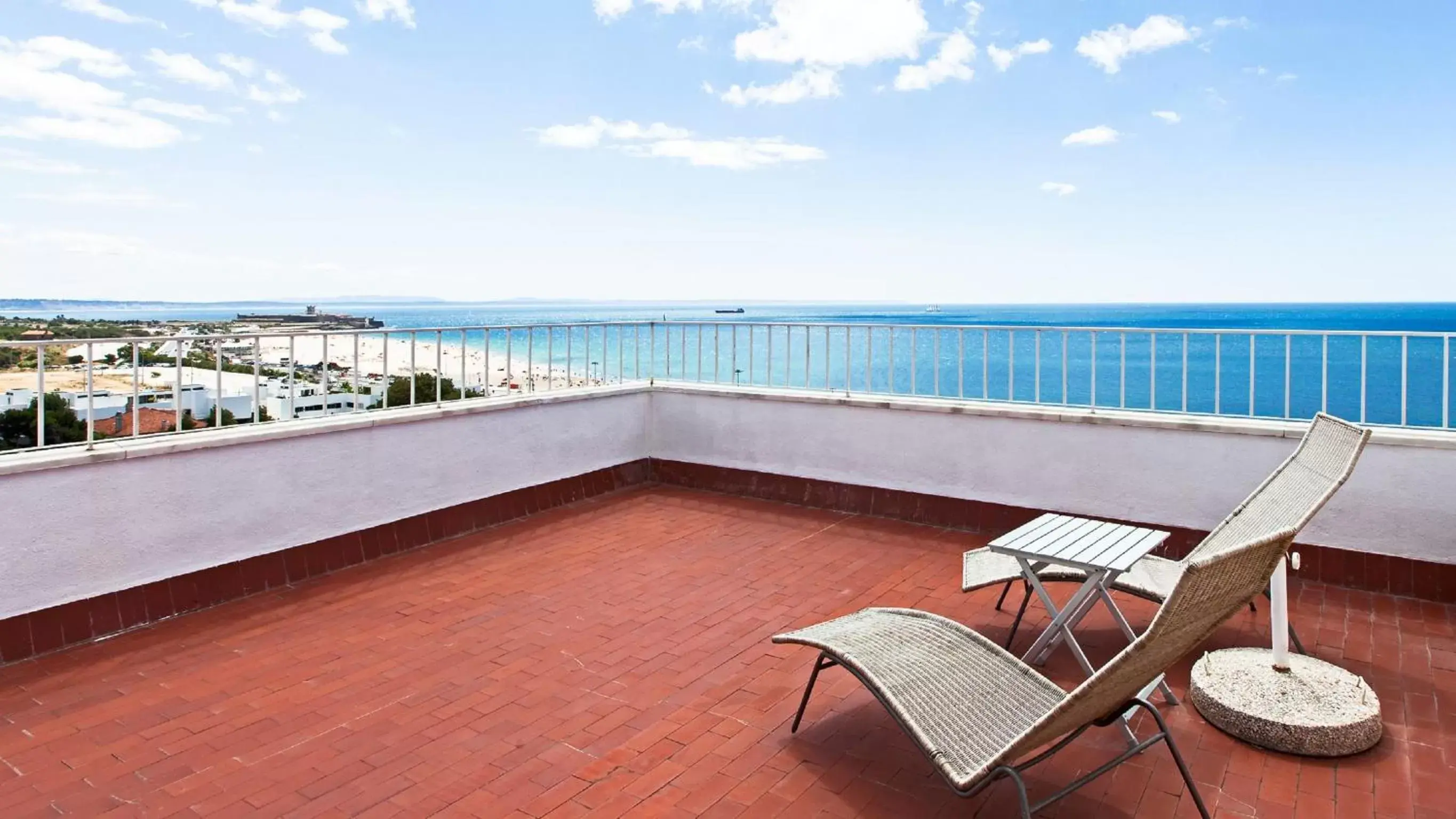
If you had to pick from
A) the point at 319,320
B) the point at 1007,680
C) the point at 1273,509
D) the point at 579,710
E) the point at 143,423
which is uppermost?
the point at 319,320

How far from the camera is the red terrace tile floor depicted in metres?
2.50

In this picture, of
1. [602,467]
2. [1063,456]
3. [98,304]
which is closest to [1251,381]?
[1063,456]

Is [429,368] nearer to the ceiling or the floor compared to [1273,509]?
nearer to the ceiling

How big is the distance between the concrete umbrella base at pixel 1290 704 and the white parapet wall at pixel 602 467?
1.69 metres

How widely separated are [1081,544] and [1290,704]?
832mm

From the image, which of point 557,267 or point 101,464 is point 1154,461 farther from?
point 557,267

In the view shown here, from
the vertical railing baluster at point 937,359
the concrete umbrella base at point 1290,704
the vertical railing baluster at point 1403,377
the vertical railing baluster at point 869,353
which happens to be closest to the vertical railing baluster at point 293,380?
the vertical railing baluster at point 869,353

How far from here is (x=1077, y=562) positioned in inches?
120

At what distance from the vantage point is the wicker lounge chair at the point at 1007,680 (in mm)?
2039

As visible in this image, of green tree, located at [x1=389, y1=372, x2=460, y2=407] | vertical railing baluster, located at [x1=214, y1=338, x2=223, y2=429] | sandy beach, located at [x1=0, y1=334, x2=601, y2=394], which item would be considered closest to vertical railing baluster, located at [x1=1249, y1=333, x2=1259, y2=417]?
sandy beach, located at [x1=0, y1=334, x2=601, y2=394]

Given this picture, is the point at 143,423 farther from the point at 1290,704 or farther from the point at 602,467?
the point at 1290,704

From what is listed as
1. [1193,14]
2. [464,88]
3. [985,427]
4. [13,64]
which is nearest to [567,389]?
[985,427]

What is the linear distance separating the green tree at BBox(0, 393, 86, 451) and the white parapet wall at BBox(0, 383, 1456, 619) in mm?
126

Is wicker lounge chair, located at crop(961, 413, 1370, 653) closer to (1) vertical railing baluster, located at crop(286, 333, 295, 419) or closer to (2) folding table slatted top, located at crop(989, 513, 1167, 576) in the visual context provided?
(2) folding table slatted top, located at crop(989, 513, 1167, 576)
